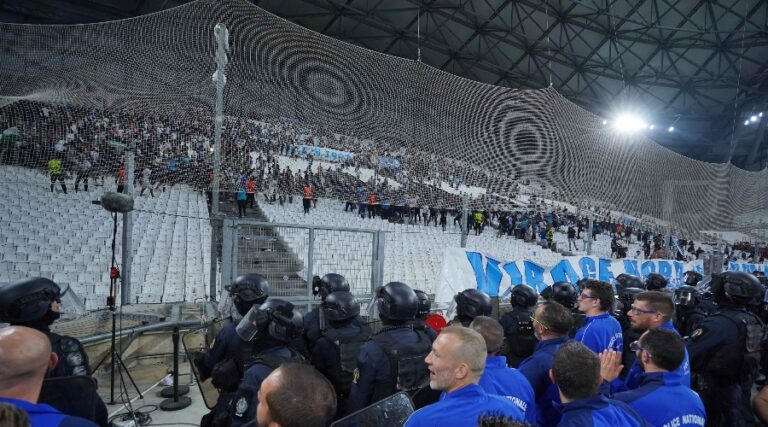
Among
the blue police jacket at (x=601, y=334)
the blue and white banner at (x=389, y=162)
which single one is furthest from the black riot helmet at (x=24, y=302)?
the blue and white banner at (x=389, y=162)

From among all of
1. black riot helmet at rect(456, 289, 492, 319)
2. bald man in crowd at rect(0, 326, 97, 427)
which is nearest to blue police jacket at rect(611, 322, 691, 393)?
black riot helmet at rect(456, 289, 492, 319)

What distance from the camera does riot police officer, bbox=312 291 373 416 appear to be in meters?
3.64

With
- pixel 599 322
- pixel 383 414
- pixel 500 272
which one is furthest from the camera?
pixel 500 272

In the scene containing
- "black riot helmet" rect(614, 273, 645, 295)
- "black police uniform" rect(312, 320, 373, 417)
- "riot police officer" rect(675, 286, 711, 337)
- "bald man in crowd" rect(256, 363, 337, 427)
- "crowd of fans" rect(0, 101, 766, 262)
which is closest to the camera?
"bald man in crowd" rect(256, 363, 337, 427)

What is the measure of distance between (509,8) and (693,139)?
21.1 m

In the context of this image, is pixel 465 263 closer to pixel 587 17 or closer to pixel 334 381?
pixel 334 381

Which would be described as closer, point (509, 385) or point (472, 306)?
point (509, 385)

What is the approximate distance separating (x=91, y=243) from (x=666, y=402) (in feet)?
33.0

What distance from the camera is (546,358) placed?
296 centimetres

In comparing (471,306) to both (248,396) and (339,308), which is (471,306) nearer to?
(339,308)

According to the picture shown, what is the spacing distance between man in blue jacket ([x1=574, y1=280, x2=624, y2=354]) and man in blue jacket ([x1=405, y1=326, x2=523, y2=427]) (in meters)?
2.00

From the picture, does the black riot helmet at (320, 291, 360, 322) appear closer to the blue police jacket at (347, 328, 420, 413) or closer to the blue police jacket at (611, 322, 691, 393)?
the blue police jacket at (347, 328, 420, 413)

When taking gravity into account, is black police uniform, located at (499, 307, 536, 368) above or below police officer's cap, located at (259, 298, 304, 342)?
below

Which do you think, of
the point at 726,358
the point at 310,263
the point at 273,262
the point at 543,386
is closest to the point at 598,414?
the point at 543,386
